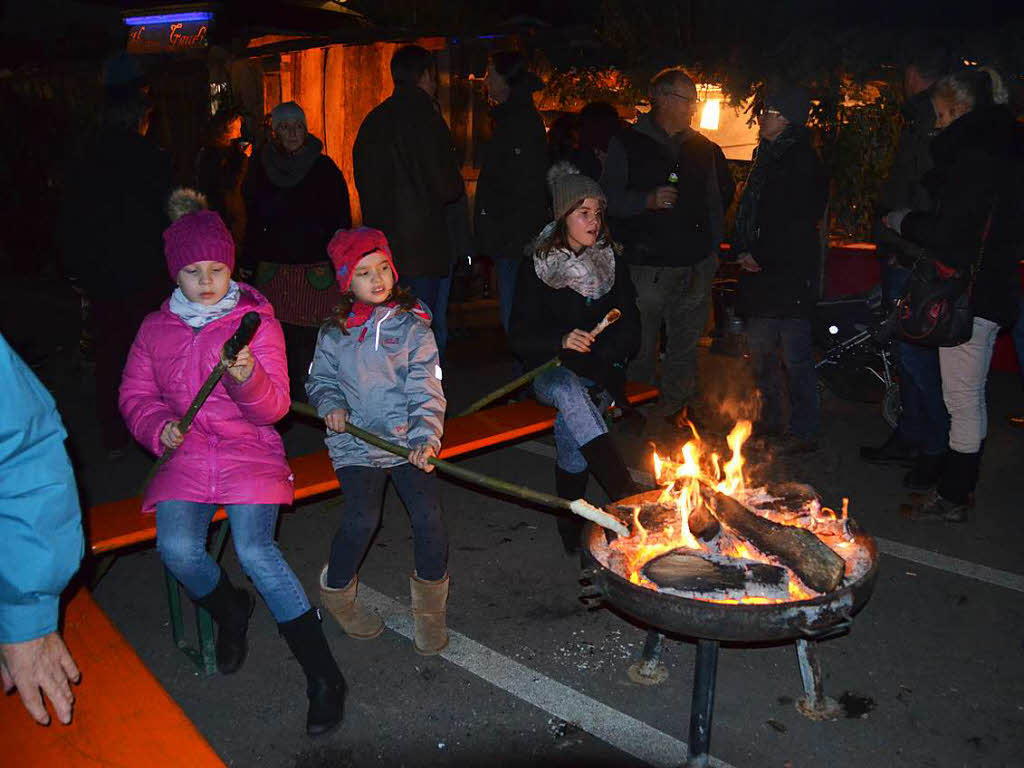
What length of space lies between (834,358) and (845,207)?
302 centimetres

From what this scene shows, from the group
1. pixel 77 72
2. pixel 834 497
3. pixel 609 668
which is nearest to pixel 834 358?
pixel 834 497

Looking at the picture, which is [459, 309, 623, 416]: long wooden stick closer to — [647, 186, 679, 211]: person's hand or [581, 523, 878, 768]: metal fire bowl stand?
[581, 523, 878, 768]: metal fire bowl stand

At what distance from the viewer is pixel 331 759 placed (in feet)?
11.6

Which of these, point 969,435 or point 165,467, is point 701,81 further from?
point 165,467

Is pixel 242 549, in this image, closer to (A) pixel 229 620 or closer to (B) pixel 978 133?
(A) pixel 229 620

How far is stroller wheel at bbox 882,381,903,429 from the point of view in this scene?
7.34m

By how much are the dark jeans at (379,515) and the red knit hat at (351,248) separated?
2.83 ft

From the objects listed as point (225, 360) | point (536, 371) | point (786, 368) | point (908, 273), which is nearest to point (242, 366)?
point (225, 360)

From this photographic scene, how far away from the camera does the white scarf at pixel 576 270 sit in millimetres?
4773

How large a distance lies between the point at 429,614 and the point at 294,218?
3760mm

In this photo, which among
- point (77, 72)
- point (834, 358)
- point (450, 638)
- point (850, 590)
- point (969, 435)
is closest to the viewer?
point (850, 590)

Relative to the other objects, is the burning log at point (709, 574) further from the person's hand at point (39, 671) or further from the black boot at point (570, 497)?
the person's hand at point (39, 671)

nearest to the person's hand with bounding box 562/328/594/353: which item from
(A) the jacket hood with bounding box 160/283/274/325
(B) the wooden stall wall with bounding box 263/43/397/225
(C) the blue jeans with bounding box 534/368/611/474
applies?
(C) the blue jeans with bounding box 534/368/611/474

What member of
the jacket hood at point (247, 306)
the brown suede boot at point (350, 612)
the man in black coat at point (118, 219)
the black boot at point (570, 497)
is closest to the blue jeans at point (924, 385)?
the black boot at point (570, 497)
